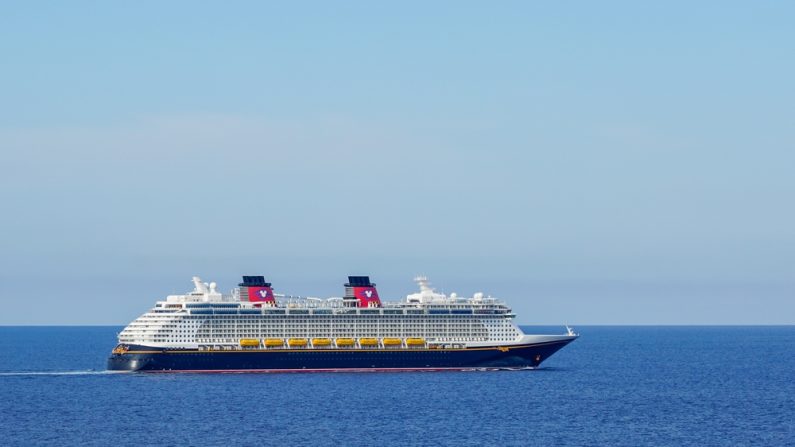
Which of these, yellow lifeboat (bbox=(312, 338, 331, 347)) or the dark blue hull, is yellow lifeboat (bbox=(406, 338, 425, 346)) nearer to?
the dark blue hull

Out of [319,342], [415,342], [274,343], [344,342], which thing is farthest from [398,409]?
[415,342]

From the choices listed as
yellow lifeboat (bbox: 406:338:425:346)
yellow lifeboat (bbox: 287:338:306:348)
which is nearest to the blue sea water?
yellow lifeboat (bbox: 287:338:306:348)

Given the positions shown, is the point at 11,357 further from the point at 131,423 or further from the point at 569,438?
the point at 569,438

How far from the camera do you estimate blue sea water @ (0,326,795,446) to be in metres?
71.2

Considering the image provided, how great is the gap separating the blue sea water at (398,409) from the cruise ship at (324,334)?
1877 mm

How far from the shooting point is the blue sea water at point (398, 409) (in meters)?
71.2

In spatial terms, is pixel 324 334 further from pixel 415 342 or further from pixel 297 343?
pixel 415 342

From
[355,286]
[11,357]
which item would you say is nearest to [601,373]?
[355,286]

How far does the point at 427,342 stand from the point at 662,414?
35.1m

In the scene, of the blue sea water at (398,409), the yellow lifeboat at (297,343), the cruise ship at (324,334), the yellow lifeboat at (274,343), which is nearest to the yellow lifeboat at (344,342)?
the cruise ship at (324,334)

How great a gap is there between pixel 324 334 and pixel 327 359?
350 centimetres

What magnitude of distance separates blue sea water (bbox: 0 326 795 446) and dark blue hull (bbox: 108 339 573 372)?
4.07 ft

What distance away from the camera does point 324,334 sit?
113875 millimetres

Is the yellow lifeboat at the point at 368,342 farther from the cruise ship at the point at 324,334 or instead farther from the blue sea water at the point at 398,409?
the blue sea water at the point at 398,409
